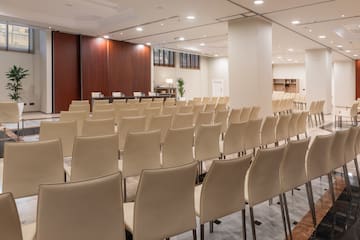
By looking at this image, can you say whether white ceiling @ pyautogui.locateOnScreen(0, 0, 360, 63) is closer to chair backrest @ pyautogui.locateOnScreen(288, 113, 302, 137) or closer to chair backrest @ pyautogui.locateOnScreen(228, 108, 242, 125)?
chair backrest @ pyautogui.locateOnScreen(228, 108, 242, 125)

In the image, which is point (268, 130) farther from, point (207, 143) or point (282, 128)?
point (207, 143)

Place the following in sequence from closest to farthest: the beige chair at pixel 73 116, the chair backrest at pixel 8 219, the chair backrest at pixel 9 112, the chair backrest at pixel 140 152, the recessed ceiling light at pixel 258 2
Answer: the chair backrest at pixel 8 219, the chair backrest at pixel 140 152, the beige chair at pixel 73 116, the chair backrest at pixel 9 112, the recessed ceiling light at pixel 258 2

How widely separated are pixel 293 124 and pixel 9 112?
262 inches

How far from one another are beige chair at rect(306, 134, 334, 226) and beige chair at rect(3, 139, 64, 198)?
2.58 m

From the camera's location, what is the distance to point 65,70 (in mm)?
14000

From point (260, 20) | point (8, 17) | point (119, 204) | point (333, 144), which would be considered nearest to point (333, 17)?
point (260, 20)

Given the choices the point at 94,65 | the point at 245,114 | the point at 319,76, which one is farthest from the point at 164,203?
the point at 319,76

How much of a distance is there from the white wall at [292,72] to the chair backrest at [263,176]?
24228 mm

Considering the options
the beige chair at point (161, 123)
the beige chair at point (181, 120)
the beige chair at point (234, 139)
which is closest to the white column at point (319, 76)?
the beige chair at point (181, 120)

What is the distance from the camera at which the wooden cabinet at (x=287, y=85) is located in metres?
25.5

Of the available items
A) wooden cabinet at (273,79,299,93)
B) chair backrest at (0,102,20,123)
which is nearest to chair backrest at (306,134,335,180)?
chair backrest at (0,102,20,123)

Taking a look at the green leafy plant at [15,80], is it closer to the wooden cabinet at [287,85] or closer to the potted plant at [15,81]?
the potted plant at [15,81]

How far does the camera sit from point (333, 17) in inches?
378

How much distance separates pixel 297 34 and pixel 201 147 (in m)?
10.4
